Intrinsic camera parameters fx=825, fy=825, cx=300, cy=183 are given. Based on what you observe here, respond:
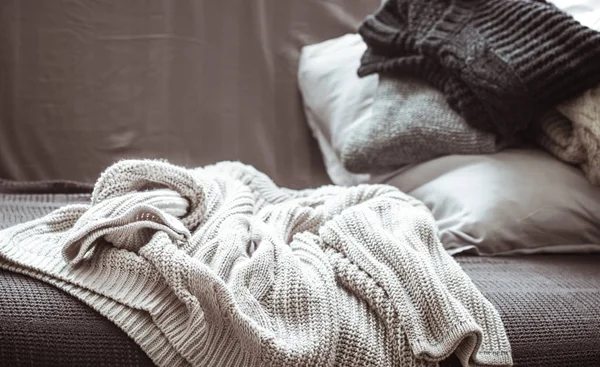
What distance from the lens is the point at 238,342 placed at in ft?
2.84

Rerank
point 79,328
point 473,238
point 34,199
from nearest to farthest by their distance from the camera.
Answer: point 79,328
point 473,238
point 34,199

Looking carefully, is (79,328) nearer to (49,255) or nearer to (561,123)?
(49,255)

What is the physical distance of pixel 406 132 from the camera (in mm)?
1299

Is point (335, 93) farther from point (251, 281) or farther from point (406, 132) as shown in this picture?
point (251, 281)

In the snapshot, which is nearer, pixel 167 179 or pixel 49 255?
pixel 49 255

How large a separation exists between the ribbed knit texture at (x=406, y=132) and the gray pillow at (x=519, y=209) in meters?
0.05

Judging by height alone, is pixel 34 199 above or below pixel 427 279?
below

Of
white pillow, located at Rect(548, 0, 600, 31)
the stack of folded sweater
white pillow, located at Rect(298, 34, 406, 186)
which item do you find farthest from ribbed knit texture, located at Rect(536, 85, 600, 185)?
white pillow, located at Rect(298, 34, 406, 186)

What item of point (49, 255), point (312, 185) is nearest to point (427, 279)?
point (49, 255)

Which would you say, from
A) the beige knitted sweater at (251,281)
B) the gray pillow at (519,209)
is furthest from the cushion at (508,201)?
the beige knitted sweater at (251,281)

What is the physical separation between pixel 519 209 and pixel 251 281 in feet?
1.53

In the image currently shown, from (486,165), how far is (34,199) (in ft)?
2.31

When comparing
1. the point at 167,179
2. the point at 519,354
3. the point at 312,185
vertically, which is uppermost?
the point at 167,179

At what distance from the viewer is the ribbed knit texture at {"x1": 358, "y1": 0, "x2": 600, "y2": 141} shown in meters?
A: 1.19
